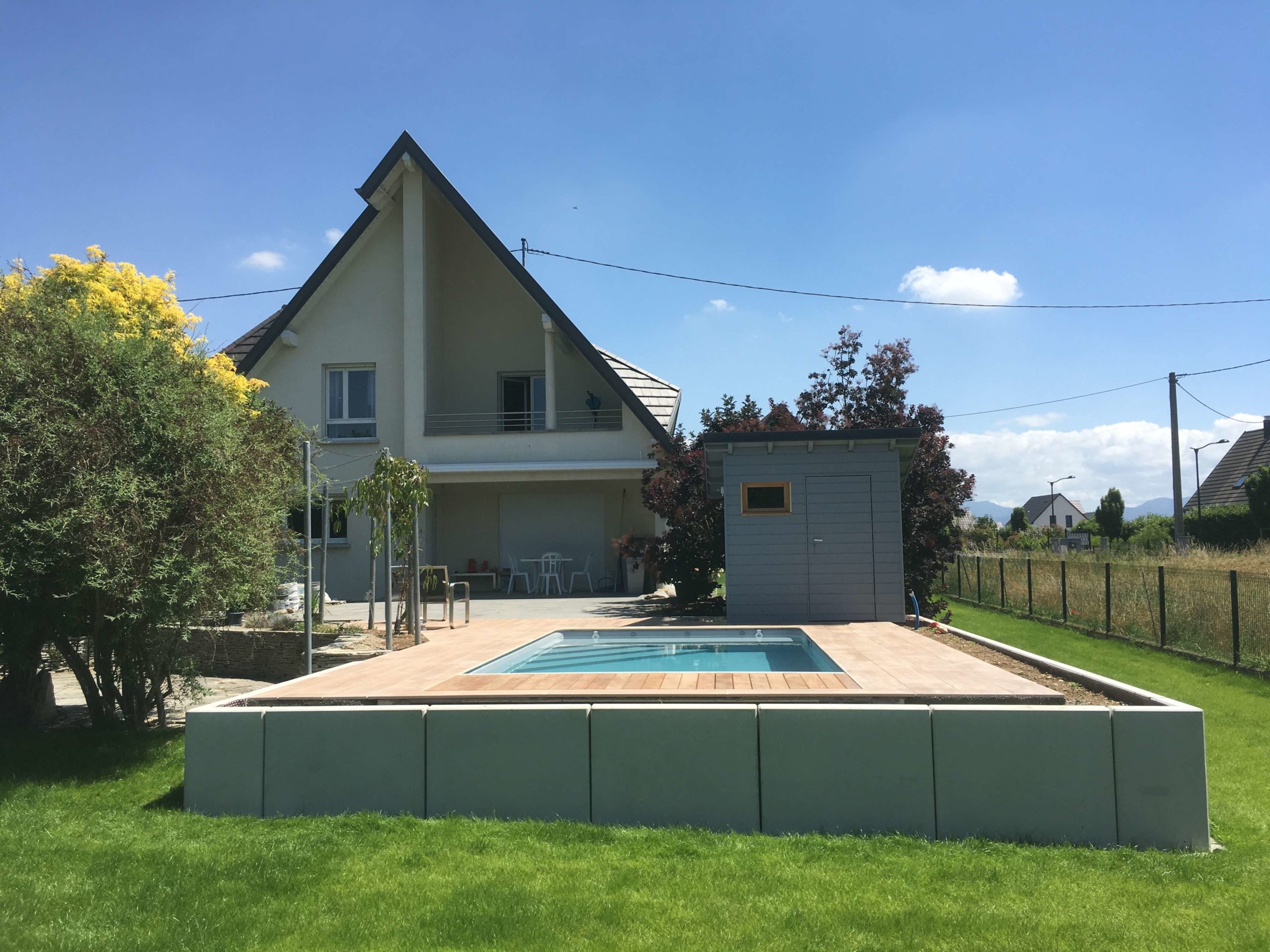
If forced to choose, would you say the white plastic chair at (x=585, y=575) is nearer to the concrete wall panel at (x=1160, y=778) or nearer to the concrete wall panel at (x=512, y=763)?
the concrete wall panel at (x=512, y=763)

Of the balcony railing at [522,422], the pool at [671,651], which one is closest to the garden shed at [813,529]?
the pool at [671,651]

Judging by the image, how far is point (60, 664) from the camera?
25.9ft

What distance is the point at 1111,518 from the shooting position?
138 ft

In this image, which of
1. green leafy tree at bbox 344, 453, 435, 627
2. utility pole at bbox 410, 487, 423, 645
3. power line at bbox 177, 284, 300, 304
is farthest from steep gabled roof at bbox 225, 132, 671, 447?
utility pole at bbox 410, 487, 423, 645

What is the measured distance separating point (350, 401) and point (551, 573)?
595 centimetres

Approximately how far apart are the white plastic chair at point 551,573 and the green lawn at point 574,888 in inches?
492

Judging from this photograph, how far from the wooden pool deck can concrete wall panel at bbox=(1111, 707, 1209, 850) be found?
519mm

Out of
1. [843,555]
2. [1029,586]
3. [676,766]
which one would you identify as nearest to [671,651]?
[843,555]

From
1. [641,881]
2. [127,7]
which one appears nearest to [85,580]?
[641,881]

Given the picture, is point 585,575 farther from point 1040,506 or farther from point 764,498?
point 1040,506

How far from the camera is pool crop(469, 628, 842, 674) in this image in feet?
31.9

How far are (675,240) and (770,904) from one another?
15.8 metres

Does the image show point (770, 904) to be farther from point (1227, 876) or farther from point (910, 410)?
point (910, 410)

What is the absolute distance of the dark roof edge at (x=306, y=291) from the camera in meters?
18.7
